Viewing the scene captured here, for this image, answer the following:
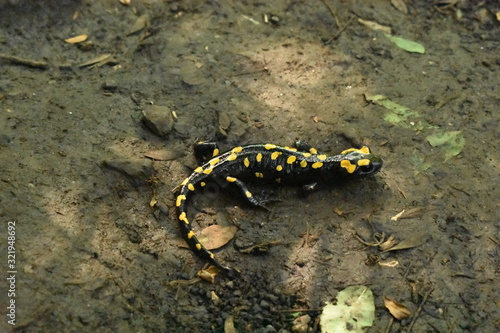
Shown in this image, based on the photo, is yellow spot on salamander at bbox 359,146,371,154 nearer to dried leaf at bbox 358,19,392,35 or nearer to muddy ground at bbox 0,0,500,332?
muddy ground at bbox 0,0,500,332

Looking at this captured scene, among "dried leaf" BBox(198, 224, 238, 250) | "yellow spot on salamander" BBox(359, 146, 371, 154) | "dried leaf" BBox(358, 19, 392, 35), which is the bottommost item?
"dried leaf" BBox(198, 224, 238, 250)

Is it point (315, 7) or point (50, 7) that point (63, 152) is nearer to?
point (50, 7)

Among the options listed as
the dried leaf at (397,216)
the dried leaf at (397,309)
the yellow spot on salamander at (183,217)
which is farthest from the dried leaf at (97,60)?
the dried leaf at (397,309)

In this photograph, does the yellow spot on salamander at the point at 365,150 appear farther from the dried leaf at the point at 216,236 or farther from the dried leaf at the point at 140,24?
the dried leaf at the point at 140,24

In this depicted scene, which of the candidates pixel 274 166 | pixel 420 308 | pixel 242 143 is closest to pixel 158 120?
pixel 242 143

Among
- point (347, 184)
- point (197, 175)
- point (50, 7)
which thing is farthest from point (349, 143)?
point (50, 7)

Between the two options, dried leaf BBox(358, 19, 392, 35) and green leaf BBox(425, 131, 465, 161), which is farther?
dried leaf BBox(358, 19, 392, 35)

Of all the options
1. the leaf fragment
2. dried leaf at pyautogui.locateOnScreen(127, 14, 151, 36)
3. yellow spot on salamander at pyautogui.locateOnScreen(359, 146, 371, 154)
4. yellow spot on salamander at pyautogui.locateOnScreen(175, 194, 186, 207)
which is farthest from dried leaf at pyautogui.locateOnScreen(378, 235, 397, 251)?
dried leaf at pyautogui.locateOnScreen(127, 14, 151, 36)

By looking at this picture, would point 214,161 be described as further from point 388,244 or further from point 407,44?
point 407,44
